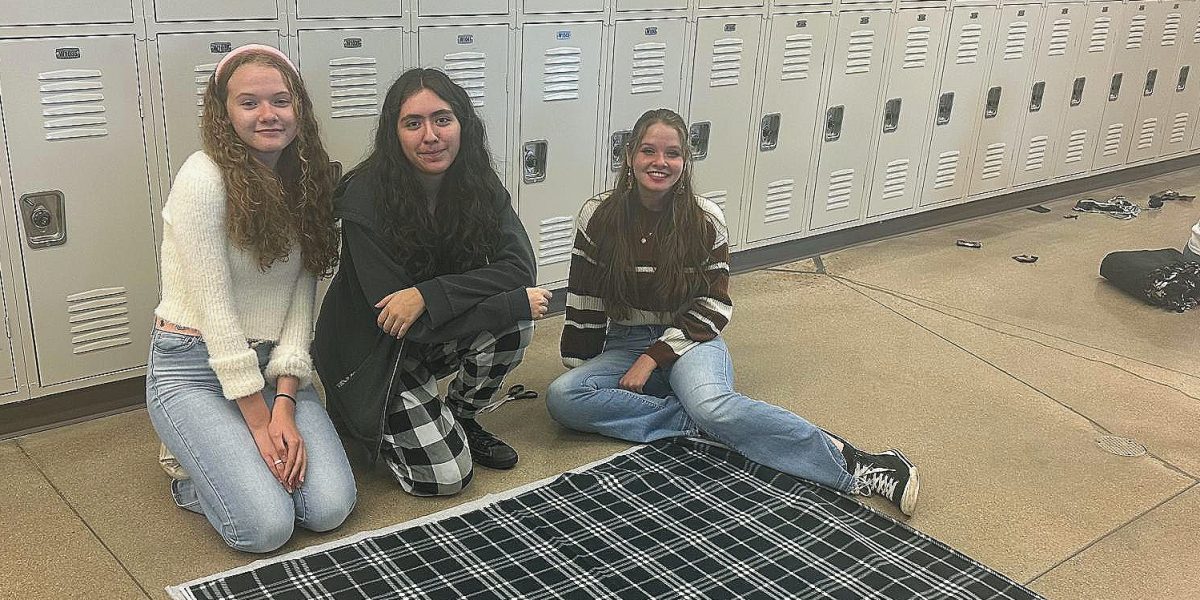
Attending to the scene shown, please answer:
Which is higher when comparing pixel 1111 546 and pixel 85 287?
pixel 85 287

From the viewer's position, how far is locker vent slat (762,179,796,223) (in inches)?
181

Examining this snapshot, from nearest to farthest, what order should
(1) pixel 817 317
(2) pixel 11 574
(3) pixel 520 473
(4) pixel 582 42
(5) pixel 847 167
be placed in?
(2) pixel 11 574, (3) pixel 520 473, (4) pixel 582 42, (1) pixel 817 317, (5) pixel 847 167

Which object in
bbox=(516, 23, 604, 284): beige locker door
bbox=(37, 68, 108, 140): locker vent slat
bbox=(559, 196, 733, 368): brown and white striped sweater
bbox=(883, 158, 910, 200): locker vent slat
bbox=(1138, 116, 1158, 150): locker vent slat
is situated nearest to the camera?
bbox=(37, 68, 108, 140): locker vent slat

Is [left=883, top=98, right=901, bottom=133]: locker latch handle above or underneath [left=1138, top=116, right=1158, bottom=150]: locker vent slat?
above

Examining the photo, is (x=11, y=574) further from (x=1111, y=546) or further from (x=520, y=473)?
(x=1111, y=546)

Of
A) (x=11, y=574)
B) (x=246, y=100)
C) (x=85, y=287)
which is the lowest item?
(x=11, y=574)

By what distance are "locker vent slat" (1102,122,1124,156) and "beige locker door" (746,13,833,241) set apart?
273 cm

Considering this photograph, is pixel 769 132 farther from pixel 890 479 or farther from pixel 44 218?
pixel 44 218

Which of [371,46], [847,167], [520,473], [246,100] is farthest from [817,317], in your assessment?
[246,100]

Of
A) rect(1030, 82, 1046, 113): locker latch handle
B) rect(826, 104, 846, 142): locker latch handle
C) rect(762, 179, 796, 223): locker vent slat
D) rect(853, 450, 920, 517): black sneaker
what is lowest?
rect(853, 450, 920, 517): black sneaker

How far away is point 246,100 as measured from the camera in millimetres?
2367

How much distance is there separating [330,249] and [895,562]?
160 centimetres

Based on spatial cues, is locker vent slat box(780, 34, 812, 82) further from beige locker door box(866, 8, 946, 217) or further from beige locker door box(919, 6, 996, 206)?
beige locker door box(919, 6, 996, 206)

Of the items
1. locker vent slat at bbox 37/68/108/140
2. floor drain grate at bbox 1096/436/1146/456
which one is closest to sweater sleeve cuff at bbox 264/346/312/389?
locker vent slat at bbox 37/68/108/140
